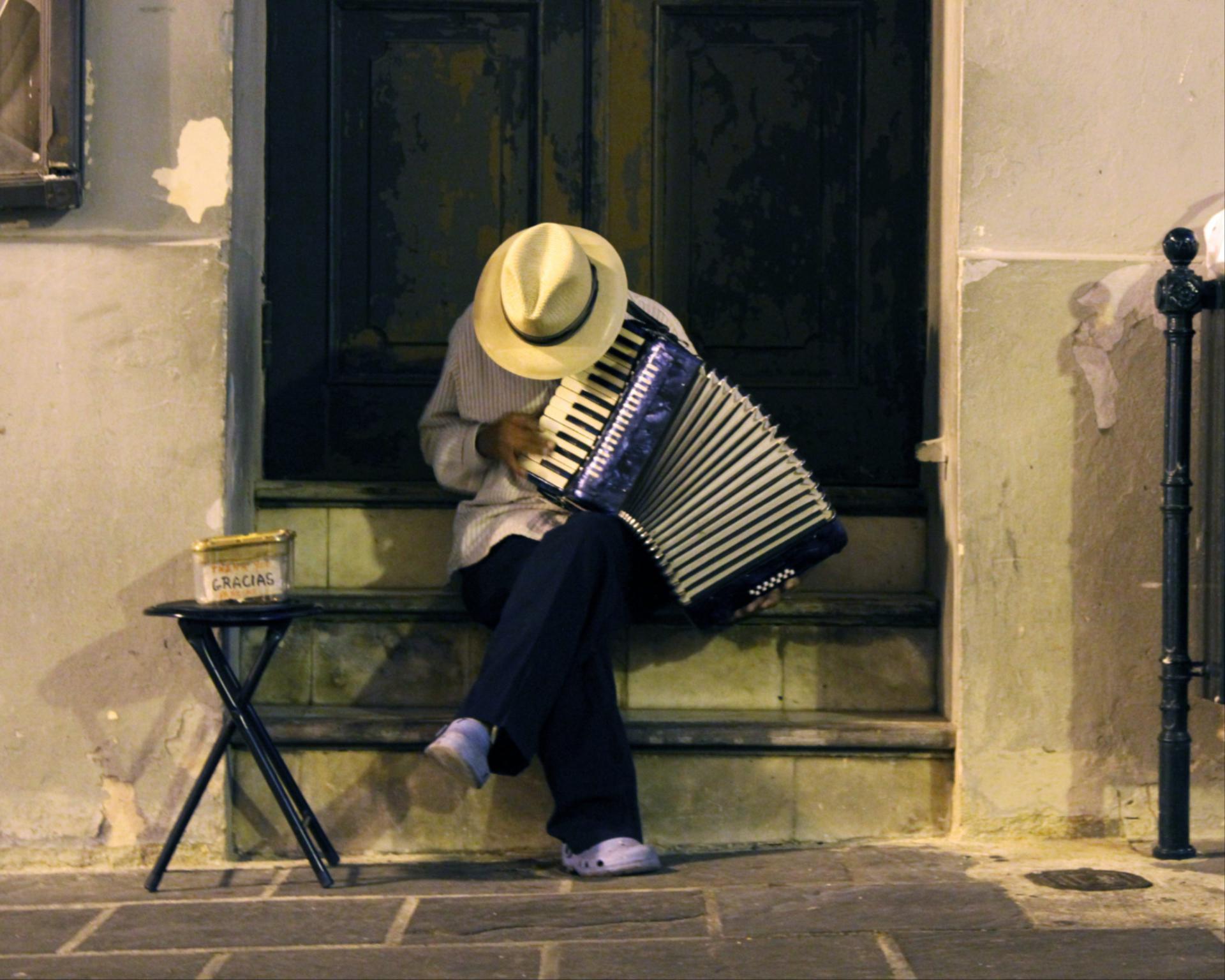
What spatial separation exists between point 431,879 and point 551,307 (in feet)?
4.29

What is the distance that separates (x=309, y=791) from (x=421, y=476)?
3.24 feet

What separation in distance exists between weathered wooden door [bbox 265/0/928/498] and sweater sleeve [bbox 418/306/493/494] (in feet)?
1.38

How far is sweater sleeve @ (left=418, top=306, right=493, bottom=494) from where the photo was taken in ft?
13.2

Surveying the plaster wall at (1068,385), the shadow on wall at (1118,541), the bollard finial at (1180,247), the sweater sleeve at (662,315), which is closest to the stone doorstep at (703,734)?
the plaster wall at (1068,385)

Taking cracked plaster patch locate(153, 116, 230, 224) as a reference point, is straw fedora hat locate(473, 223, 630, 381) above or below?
below

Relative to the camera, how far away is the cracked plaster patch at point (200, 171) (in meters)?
3.93

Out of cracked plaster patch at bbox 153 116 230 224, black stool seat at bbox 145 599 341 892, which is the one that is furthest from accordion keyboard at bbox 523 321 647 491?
cracked plaster patch at bbox 153 116 230 224

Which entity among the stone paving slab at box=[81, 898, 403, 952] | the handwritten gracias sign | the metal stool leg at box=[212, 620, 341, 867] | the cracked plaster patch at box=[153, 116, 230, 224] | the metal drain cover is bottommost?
the stone paving slab at box=[81, 898, 403, 952]

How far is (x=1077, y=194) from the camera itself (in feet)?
13.0

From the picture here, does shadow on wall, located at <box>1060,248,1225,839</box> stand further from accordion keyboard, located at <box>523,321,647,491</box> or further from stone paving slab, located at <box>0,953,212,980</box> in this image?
stone paving slab, located at <box>0,953,212,980</box>

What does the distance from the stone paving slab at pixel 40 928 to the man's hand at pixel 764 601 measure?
61.6 inches

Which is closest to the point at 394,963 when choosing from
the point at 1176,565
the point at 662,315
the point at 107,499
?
the point at 107,499

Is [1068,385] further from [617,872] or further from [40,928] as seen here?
[40,928]

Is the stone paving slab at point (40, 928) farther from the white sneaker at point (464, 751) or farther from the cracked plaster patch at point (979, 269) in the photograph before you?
the cracked plaster patch at point (979, 269)
